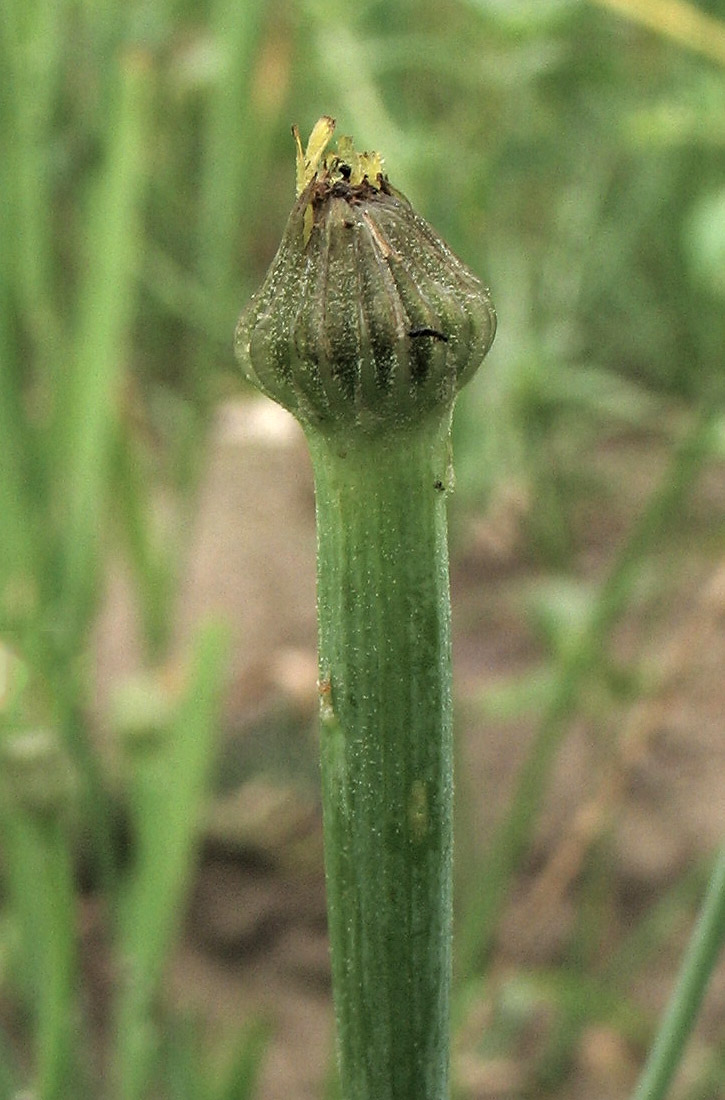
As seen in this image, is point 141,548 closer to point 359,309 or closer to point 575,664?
point 575,664

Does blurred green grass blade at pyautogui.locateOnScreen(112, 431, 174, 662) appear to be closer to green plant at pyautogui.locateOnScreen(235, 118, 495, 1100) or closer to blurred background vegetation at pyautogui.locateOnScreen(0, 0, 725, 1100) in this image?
blurred background vegetation at pyautogui.locateOnScreen(0, 0, 725, 1100)

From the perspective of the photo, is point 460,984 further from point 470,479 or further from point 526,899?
point 470,479

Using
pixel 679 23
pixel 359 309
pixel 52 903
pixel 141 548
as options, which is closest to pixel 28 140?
pixel 141 548

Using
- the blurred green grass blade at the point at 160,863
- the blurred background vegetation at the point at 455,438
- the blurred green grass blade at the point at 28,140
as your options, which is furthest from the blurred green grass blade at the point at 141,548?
the blurred green grass blade at the point at 160,863

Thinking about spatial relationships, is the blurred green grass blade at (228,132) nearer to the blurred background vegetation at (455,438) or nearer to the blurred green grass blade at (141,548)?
the blurred background vegetation at (455,438)

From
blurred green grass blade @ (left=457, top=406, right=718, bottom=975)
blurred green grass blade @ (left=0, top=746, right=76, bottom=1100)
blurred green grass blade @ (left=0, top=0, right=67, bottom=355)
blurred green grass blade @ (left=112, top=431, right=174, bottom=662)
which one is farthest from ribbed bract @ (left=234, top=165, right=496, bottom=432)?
blurred green grass blade @ (left=112, top=431, right=174, bottom=662)

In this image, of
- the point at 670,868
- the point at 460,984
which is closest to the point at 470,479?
the point at 670,868
